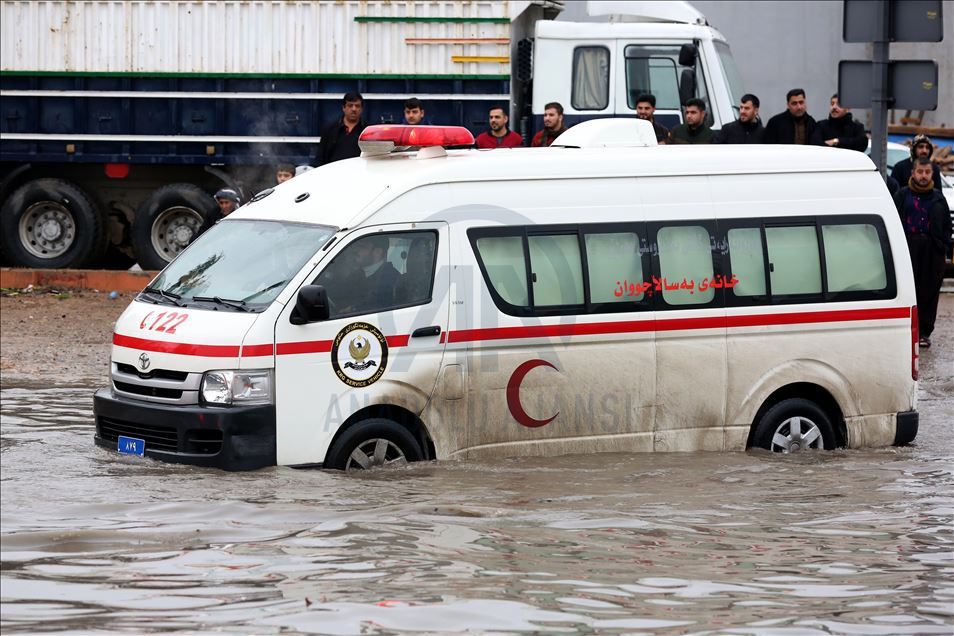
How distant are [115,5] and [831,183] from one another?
10566mm

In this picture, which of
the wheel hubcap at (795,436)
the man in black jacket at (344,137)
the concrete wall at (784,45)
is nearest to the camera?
the wheel hubcap at (795,436)

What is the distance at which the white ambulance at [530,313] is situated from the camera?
8.90 meters

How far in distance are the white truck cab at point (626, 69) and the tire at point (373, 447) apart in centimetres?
918

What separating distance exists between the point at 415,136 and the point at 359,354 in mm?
1605

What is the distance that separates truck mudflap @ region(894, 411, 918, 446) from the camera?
1062 centimetres

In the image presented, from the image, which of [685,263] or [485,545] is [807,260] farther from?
[485,545]

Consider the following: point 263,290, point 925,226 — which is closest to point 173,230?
point 925,226

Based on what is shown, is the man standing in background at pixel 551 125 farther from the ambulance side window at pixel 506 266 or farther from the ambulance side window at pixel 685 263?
the ambulance side window at pixel 506 266

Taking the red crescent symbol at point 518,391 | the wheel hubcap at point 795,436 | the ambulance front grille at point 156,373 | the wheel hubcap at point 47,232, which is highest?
the wheel hubcap at point 47,232

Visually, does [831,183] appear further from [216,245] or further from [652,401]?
[216,245]

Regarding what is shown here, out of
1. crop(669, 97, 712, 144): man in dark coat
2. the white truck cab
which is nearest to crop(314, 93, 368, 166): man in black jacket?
crop(669, 97, 712, 144): man in dark coat

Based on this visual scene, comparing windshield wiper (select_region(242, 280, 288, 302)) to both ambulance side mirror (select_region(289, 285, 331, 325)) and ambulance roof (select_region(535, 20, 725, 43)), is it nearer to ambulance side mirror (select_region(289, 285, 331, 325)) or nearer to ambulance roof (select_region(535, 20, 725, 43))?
ambulance side mirror (select_region(289, 285, 331, 325))

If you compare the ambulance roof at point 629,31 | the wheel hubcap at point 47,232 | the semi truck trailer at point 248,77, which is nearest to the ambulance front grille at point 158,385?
the semi truck trailer at point 248,77

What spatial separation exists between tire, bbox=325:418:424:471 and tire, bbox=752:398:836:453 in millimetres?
2388
